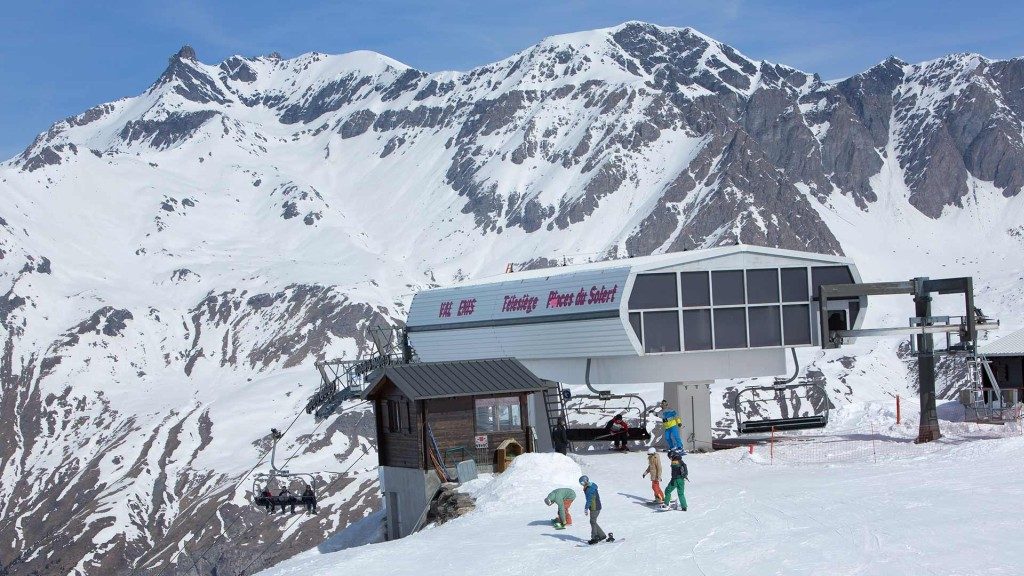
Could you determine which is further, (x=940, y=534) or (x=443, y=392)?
(x=443, y=392)

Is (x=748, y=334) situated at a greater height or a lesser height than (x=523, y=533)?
greater

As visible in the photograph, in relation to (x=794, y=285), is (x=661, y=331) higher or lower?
lower

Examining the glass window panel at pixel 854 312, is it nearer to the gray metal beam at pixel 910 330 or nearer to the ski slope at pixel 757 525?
the gray metal beam at pixel 910 330

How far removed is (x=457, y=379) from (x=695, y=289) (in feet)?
42.5

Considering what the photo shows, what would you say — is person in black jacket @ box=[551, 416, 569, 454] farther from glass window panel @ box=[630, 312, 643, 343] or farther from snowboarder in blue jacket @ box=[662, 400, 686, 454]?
Answer: snowboarder in blue jacket @ box=[662, 400, 686, 454]

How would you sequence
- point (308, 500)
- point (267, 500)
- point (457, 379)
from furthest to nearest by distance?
1. point (267, 500)
2. point (308, 500)
3. point (457, 379)

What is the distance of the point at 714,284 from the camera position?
50.8m

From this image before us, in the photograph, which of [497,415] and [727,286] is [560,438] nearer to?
[497,415]

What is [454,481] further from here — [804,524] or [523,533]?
[804,524]

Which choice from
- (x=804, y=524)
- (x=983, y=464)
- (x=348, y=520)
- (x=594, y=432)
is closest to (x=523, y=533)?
(x=804, y=524)

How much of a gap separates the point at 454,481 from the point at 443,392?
A: 2877mm

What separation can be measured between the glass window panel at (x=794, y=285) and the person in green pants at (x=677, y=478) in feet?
68.0

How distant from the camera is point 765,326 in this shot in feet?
168

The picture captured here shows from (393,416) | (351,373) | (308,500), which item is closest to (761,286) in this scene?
(393,416)
